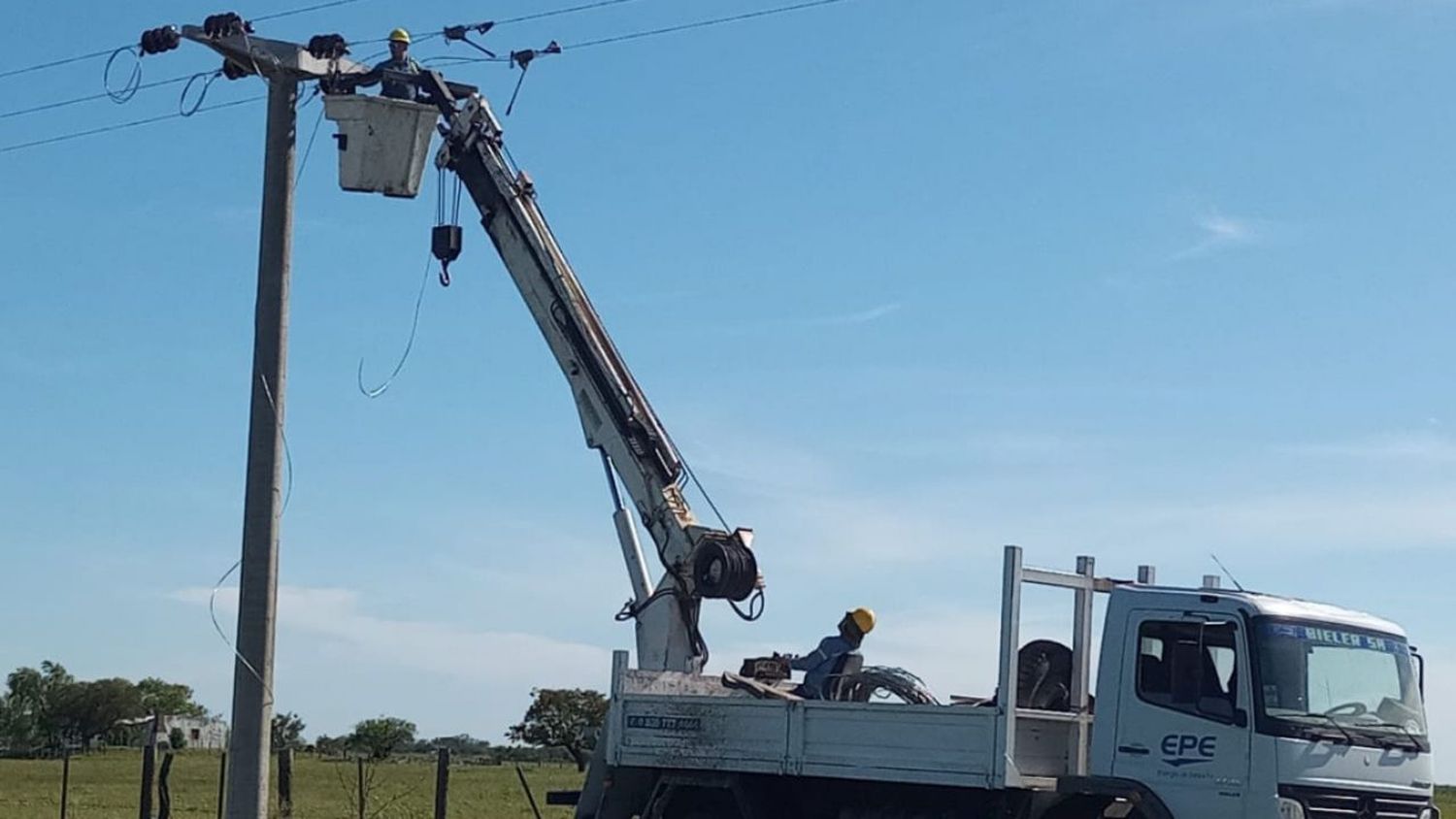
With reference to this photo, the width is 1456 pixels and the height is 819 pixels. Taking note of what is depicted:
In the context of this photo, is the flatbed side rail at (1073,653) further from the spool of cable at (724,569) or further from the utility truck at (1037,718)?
the spool of cable at (724,569)

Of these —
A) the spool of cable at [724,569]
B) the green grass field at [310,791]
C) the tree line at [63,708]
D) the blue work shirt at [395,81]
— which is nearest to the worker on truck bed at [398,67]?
the blue work shirt at [395,81]

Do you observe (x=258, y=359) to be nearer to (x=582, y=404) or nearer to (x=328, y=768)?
(x=582, y=404)

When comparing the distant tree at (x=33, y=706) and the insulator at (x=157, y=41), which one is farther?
the distant tree at (x=33, y=706)

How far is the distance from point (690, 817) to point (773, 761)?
1.34 metres

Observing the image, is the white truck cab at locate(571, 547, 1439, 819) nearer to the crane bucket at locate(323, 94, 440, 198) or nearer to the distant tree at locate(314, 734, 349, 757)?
the crane bucket at locate(323, 94, 440, 198)

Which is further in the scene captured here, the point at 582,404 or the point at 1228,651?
the point at 582,404

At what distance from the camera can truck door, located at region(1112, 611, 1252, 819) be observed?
14.7m

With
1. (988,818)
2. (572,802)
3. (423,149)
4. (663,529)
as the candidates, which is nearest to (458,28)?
(423,149)

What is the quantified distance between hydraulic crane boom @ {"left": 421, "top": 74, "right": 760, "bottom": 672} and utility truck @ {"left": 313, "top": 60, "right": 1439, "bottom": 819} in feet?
0.12

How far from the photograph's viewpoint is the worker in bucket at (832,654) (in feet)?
58.0

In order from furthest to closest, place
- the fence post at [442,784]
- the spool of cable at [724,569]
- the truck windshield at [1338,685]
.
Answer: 1. the fence post at [442,784]
2. the spool of cable at [724,569]
3. the truck windshield at [1338,685]

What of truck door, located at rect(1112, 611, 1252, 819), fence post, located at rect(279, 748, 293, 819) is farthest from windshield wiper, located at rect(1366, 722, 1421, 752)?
fence post, located at rect(279, 748, 293, 819)

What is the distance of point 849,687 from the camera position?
17.5 m

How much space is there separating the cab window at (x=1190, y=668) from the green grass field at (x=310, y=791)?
55.3 ft
